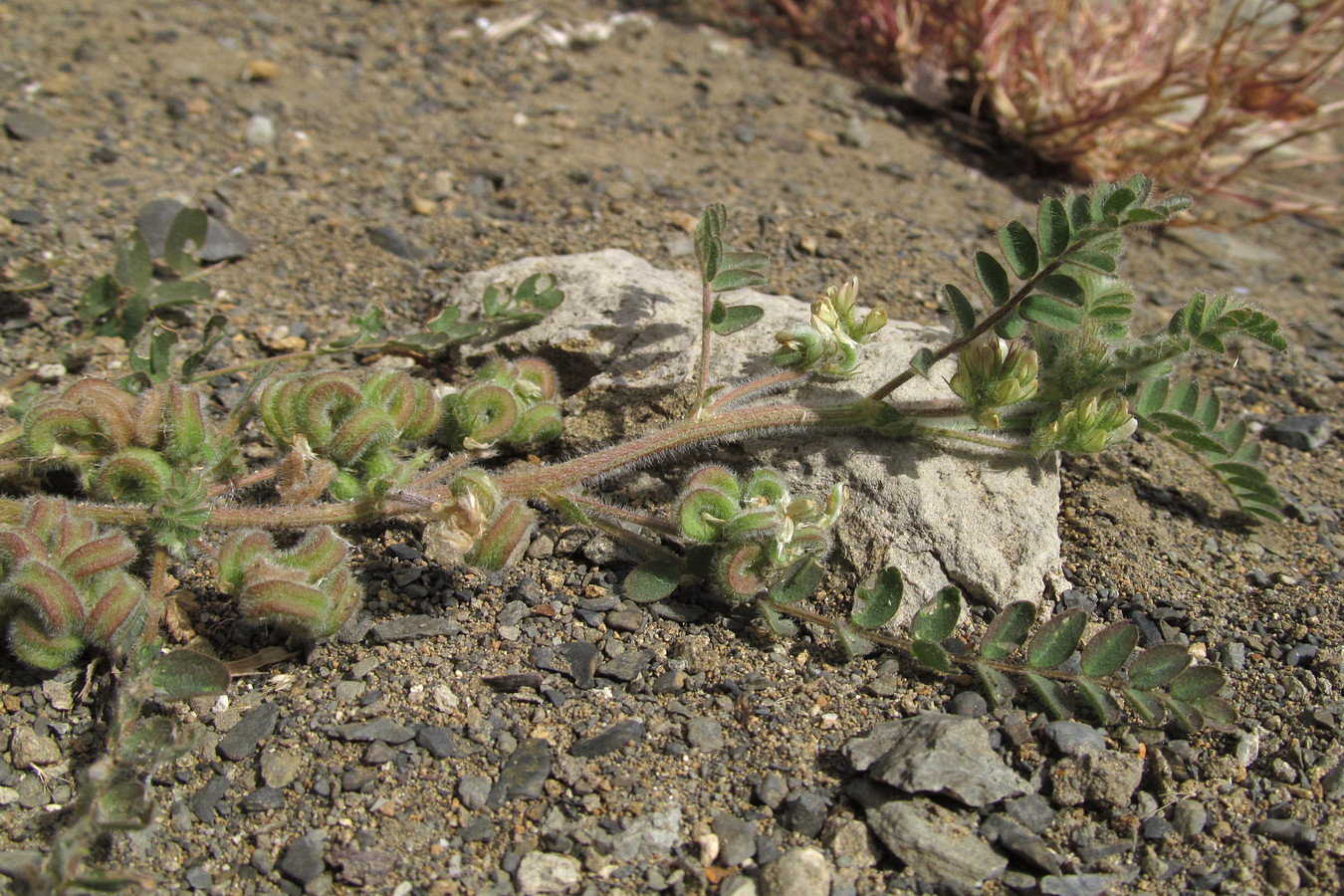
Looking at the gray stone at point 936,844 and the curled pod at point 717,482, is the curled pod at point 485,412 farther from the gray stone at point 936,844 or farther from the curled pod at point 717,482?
the gray stone at point 936,844

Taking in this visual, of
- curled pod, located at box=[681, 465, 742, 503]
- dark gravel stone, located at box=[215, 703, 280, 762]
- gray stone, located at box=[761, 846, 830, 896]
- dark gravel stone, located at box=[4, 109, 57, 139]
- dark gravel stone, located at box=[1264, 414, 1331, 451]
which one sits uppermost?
curled pod, located at box=[681, 465, 742, 503]

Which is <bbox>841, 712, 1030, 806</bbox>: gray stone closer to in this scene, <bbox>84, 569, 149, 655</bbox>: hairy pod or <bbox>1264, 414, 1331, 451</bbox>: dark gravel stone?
<bbox>84, 569, 149, 655</bbox>: hairy pod

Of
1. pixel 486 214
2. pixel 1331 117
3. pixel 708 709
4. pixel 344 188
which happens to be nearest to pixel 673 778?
pixel 708 709

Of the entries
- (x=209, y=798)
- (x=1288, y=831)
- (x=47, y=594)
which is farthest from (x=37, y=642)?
(x=1288, y=831)

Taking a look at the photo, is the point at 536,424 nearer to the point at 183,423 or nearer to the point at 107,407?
the point at 183,423

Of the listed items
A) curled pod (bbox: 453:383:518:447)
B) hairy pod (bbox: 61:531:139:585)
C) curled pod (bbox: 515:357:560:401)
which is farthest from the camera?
curled pod (bbox: 515:357:560:401)

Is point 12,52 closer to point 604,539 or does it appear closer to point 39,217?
point 39,217

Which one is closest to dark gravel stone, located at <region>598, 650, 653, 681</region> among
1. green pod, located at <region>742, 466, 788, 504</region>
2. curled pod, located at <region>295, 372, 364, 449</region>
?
green pod, located at <region>742, 466, 788, 504</region>
